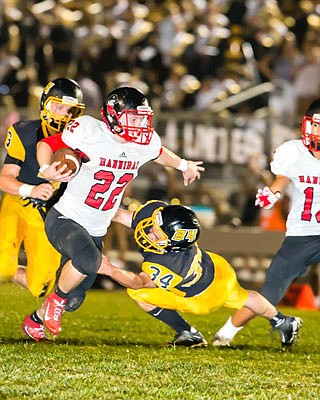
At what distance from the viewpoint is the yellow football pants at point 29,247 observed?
23.6 feet

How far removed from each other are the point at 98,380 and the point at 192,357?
1.14 metres

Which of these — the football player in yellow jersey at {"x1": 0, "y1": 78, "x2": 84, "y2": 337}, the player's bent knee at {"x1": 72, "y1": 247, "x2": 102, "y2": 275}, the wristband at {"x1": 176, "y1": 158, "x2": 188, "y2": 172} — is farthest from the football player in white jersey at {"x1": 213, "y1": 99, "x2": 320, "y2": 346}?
the football player in yellow jersey at {"x1": 0, "y1": 78, "x2": 84, "y2": 337}

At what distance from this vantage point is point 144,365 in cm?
575

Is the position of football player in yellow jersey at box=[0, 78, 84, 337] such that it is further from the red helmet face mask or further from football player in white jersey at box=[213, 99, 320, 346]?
the red helmet face mask

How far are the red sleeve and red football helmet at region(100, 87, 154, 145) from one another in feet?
1.08

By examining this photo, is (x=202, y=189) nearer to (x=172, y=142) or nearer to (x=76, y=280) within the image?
(x=172, y=142)

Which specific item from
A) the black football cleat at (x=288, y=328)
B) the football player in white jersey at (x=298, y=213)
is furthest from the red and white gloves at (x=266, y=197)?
the black football cleat at (x=288, y=328)

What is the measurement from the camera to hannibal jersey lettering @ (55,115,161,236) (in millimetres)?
6414

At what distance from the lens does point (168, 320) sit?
6742 millimetres

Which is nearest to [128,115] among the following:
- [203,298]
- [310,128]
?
[203,298]

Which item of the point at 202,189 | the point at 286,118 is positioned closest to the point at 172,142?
the point at 202,189

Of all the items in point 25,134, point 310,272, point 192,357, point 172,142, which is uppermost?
point 25,134

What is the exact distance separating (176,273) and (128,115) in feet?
3.38

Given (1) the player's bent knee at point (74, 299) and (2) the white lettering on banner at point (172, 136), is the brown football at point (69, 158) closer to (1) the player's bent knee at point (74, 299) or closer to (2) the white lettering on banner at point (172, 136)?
(1) the player's bent knee at point (74, 299)
